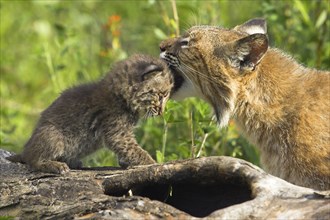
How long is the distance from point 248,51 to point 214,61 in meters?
0.34

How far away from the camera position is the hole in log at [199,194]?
212 inches

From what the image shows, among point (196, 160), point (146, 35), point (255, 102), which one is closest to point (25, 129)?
point (146, 35)

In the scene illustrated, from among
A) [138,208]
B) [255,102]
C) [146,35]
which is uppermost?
[146,35]

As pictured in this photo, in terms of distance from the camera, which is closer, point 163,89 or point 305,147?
point 305,147

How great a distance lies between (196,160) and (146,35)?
7211mm

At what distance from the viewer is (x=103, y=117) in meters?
6.90

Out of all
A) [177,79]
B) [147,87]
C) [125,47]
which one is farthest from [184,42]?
[125,47]

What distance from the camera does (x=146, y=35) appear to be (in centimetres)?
1254

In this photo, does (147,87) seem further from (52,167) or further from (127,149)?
(52,167)

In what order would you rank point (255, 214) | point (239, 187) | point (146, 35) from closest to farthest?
point (255, 214), point (239, 187), point (146, 35)

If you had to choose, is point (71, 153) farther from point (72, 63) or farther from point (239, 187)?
point (72, 63)

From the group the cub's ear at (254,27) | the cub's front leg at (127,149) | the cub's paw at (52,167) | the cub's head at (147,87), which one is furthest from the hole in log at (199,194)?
the cub's ear at (254,27)

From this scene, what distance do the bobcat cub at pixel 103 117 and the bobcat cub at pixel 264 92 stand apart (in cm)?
22

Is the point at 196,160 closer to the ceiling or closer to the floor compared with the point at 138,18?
closer to the floor
